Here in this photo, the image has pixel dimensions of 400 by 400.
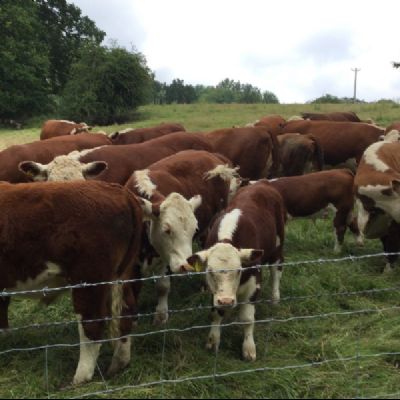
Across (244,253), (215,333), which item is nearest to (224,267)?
(244,253)

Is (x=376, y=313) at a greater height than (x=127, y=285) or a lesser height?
lesser

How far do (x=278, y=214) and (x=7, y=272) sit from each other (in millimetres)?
2973

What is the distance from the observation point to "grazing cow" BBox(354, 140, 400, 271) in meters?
7.05

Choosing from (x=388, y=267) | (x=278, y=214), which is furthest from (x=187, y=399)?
(x=388, y=267)

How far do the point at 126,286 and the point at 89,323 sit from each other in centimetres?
51

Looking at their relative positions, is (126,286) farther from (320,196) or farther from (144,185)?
(320,196)

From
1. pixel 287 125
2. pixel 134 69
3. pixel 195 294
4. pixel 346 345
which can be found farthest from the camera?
pixel 134 69

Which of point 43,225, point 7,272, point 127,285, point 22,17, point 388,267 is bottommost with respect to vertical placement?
point 388,267

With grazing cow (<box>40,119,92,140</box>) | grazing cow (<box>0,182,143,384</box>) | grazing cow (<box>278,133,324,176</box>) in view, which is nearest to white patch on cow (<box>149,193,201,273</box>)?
grazing cow (<box>0,182,143,384</box>)

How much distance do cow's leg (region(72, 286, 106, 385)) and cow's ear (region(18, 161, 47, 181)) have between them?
2.87 metres

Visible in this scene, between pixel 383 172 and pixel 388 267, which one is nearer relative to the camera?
pixel 388 267

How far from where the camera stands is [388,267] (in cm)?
Result: 688

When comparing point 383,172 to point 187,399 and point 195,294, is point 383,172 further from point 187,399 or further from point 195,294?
point 187,399

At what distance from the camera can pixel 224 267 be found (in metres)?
4.50
